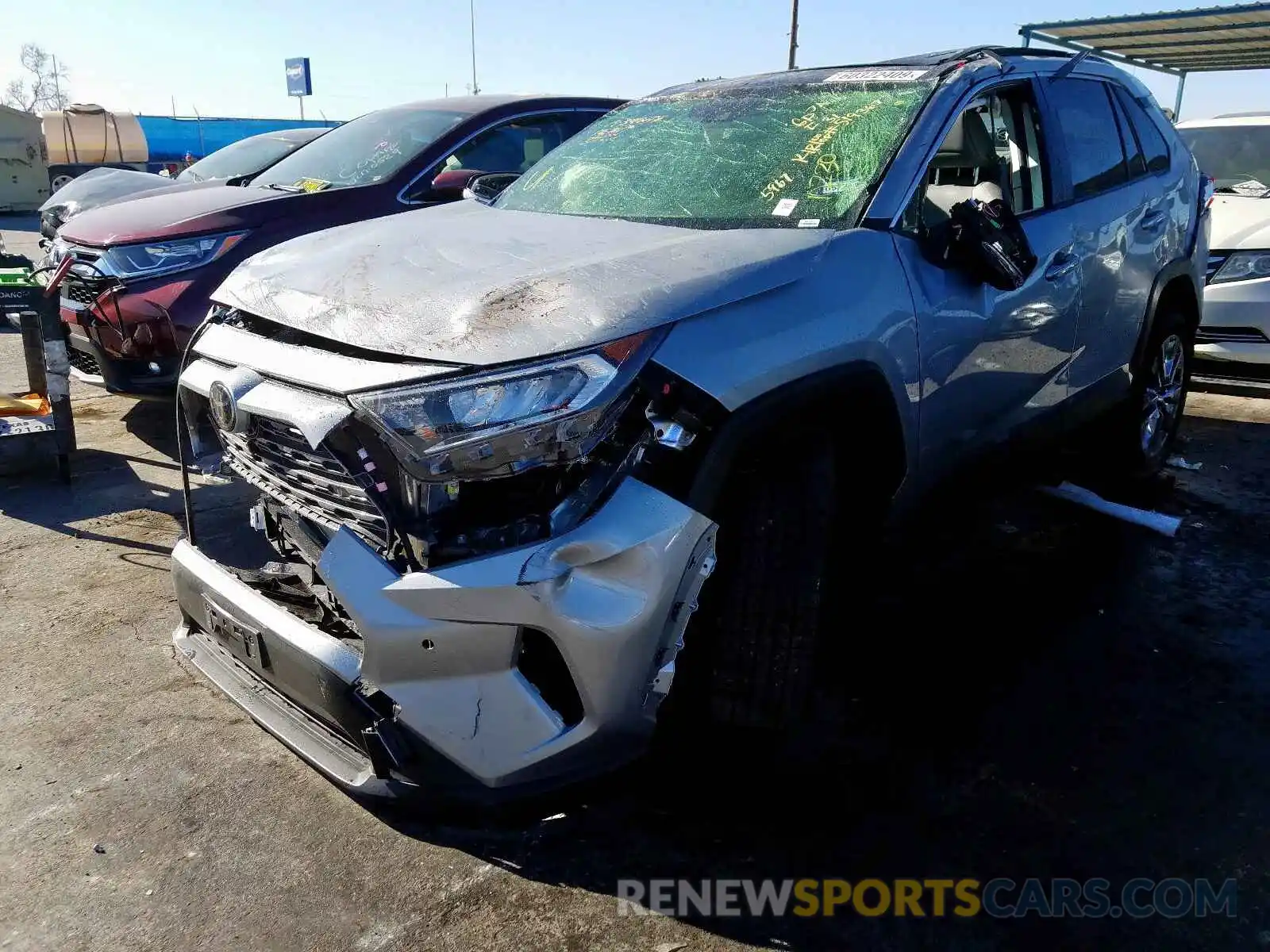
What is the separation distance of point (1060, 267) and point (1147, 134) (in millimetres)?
1518

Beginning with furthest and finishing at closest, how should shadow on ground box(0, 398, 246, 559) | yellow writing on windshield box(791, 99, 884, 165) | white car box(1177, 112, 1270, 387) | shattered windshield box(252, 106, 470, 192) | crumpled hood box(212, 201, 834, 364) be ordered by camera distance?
white car box(1177, 112, 1270, 387)
shattered windshield box(252, 106, 470, 192)
shadow on ground box(0, 398, 246, 559)
yellow writing on windshield box(791, 99, 884, 165)
crumpled hood box(212, 201, 834, 364)

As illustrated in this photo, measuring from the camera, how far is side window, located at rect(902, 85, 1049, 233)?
300 cm

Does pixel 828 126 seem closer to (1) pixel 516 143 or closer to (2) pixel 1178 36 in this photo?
(1) pixel 516 143

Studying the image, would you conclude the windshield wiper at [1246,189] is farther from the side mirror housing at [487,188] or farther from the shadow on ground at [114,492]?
the shadow on ground at [114,492]

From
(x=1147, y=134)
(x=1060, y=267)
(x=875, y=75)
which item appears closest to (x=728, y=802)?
(x=1060, y=267)

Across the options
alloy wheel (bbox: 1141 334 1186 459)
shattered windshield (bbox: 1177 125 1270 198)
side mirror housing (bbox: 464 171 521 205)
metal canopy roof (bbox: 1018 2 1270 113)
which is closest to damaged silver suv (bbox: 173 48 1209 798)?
side mirror housing (bbox: 464 171 521 205)

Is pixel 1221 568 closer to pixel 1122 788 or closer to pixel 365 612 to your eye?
pixel 1122 788

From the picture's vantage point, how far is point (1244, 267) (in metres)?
6.11

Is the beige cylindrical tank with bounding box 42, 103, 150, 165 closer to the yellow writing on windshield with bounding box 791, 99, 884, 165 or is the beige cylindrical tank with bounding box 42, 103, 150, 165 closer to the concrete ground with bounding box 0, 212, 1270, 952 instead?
the concrete ground with bounding box 0, 212, 1270, 952

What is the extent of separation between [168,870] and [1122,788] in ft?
7.66

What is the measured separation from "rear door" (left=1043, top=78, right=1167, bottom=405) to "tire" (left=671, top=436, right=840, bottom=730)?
1916 millimetres

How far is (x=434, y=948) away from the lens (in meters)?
2.12

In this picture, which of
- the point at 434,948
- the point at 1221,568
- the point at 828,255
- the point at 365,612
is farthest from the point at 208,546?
the point at 1221,568

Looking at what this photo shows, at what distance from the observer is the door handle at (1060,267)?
3.44 metres
